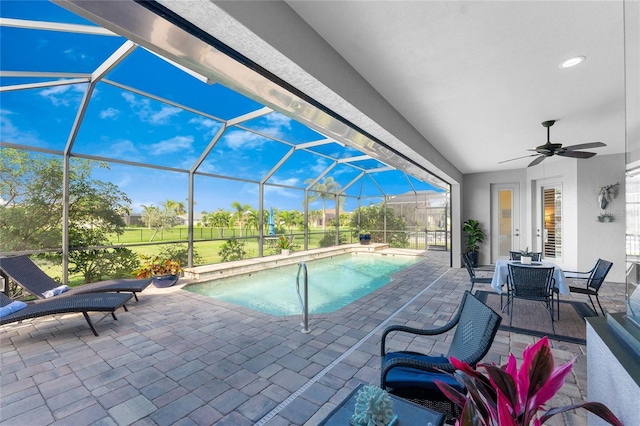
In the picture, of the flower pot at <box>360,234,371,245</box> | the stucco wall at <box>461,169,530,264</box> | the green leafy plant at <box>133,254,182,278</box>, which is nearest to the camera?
the green leafy plant at <box>133,254,182,278</box>

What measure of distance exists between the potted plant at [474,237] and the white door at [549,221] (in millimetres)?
1432

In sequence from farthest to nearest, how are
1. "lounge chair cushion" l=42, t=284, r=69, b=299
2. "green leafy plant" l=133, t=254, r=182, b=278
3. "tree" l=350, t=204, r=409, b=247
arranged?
"tree" l=350, t=204, r=409, b=247 → "green leafy plant" l=133, t=254, r=182, b=278 → "lounge chair cushion" l=42, t=284, r=69, b=299

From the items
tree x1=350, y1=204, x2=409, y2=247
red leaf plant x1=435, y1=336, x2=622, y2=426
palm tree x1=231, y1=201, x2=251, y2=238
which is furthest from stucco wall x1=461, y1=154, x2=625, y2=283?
palm tree x1=231, y1=201, x2=251, y2=238

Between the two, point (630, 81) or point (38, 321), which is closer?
point (630, 81)

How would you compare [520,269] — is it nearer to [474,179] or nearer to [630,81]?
[630,81]

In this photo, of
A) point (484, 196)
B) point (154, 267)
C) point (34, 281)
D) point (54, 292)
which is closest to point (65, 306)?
point (54, 292)

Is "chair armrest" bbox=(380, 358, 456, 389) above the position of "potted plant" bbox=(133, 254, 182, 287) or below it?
above

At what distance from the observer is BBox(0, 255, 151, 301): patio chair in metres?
3.81

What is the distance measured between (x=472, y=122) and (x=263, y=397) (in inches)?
183

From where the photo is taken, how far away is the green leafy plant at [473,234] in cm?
854

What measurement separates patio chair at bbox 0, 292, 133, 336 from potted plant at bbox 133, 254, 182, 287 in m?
1.81

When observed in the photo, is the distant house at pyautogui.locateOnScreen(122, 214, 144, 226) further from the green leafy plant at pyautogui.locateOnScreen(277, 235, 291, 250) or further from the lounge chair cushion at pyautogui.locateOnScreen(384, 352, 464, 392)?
the lounge chair cushion at pyautogui.locateOnScreen(384, 352, 464, 392)

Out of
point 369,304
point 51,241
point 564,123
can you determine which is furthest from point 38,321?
point 564,123

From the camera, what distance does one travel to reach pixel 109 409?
2.12 metres
